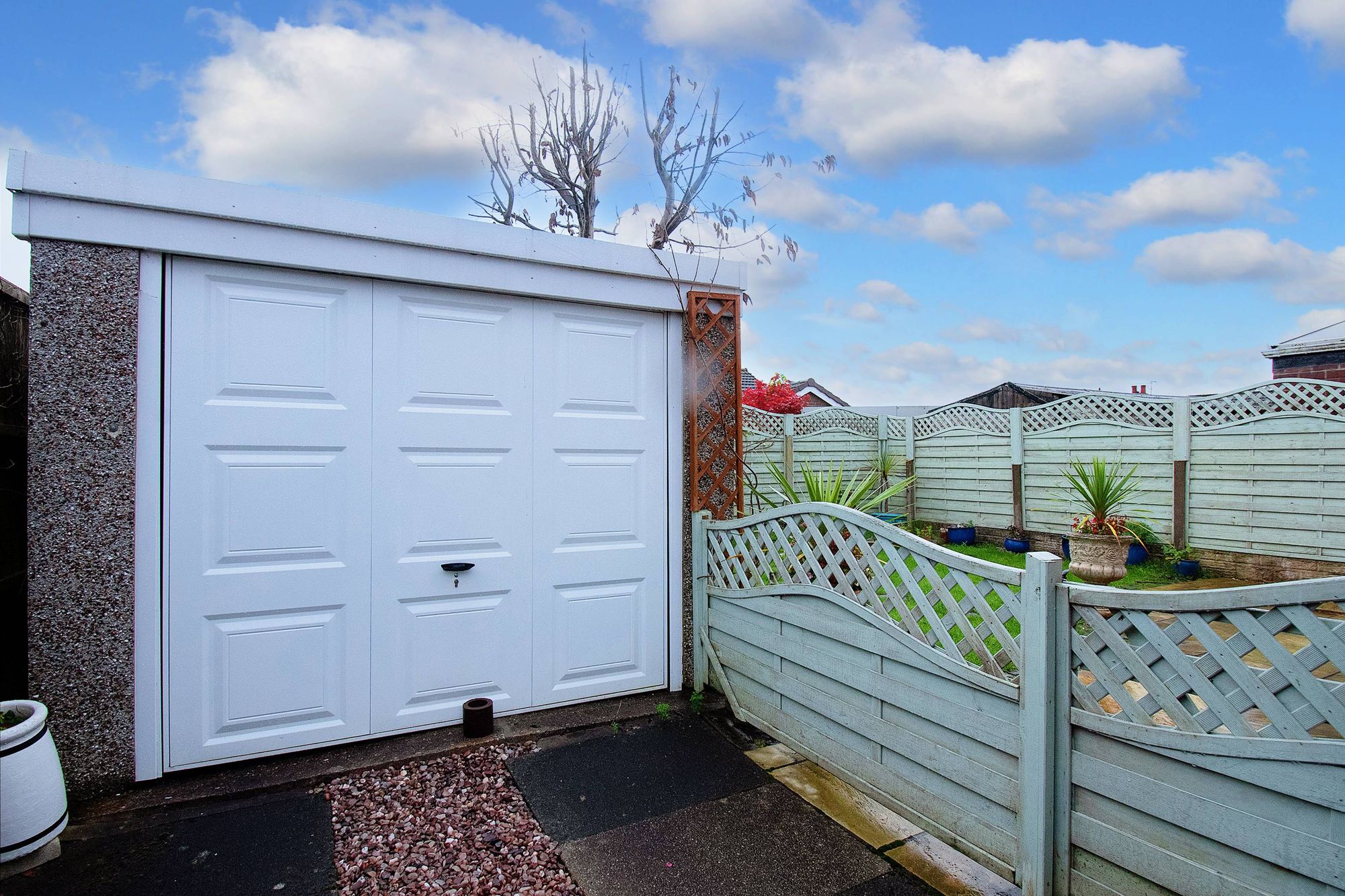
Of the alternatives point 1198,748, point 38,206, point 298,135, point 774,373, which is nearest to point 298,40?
point 298,135

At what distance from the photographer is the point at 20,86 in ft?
9.75

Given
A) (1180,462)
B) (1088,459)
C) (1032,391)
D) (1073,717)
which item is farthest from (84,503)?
(1032,391)

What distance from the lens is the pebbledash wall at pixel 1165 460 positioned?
6.04 meters

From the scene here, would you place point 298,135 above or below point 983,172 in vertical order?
below

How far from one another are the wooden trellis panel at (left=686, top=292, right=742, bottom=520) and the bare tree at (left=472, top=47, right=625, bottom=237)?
276 centimetres

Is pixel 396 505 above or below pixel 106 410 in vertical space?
below

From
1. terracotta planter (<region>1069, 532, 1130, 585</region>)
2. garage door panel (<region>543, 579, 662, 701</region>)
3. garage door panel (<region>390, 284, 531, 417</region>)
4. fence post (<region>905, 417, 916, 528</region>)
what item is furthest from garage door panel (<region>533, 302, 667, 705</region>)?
fence post (<region>905, 417, 916, 528</region>)

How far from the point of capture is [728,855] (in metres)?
2.10

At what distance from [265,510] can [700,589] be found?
6.68 feet

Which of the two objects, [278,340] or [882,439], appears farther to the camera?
[882,439]

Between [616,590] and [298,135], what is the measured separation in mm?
3330

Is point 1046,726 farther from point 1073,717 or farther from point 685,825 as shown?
point 685,825

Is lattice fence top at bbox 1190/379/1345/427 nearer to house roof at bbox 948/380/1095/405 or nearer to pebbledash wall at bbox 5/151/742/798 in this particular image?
pebbledash wall at bbox 5/151/742/798

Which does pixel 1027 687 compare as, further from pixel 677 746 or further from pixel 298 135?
pixel 298 135
